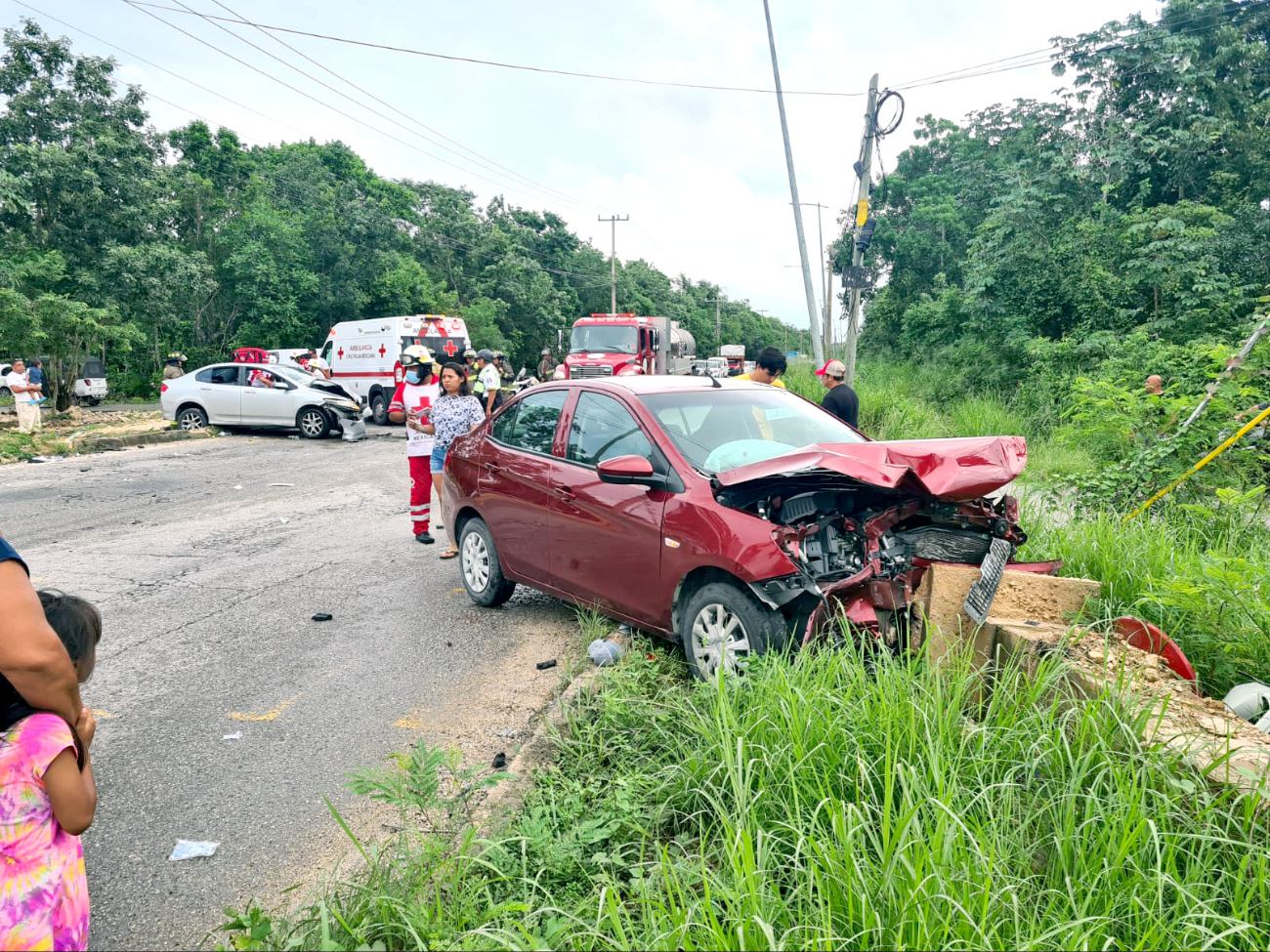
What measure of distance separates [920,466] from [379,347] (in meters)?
19.0

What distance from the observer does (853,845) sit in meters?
2.18

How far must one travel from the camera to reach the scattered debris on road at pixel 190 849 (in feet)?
10.2

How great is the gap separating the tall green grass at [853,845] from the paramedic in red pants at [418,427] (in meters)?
5.26

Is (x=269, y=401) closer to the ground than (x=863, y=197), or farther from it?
closer to the ground

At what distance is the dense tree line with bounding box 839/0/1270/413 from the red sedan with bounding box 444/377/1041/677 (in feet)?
43.5

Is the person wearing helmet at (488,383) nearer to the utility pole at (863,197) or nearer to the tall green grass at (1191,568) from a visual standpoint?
the utility pole at (863,197)

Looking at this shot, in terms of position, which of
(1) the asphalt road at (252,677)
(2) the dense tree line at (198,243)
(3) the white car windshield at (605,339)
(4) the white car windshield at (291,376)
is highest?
(2) the dense tree line at (198,243)

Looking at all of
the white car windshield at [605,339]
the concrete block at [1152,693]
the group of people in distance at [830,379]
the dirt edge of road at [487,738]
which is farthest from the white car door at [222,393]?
the concrete block at [1152,693]

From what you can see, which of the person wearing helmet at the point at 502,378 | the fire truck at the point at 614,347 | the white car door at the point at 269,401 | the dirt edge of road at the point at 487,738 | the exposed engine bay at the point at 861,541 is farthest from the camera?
the fire truck at the point at 614,347

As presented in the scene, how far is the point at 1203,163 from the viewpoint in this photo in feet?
66.5

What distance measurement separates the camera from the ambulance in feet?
67.8

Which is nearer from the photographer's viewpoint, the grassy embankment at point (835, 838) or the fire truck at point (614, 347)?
the grassy embankment at point (835, 838)

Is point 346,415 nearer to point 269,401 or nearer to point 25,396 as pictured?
point 269,401

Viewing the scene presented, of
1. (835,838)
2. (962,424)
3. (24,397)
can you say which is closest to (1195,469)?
(835,838)
